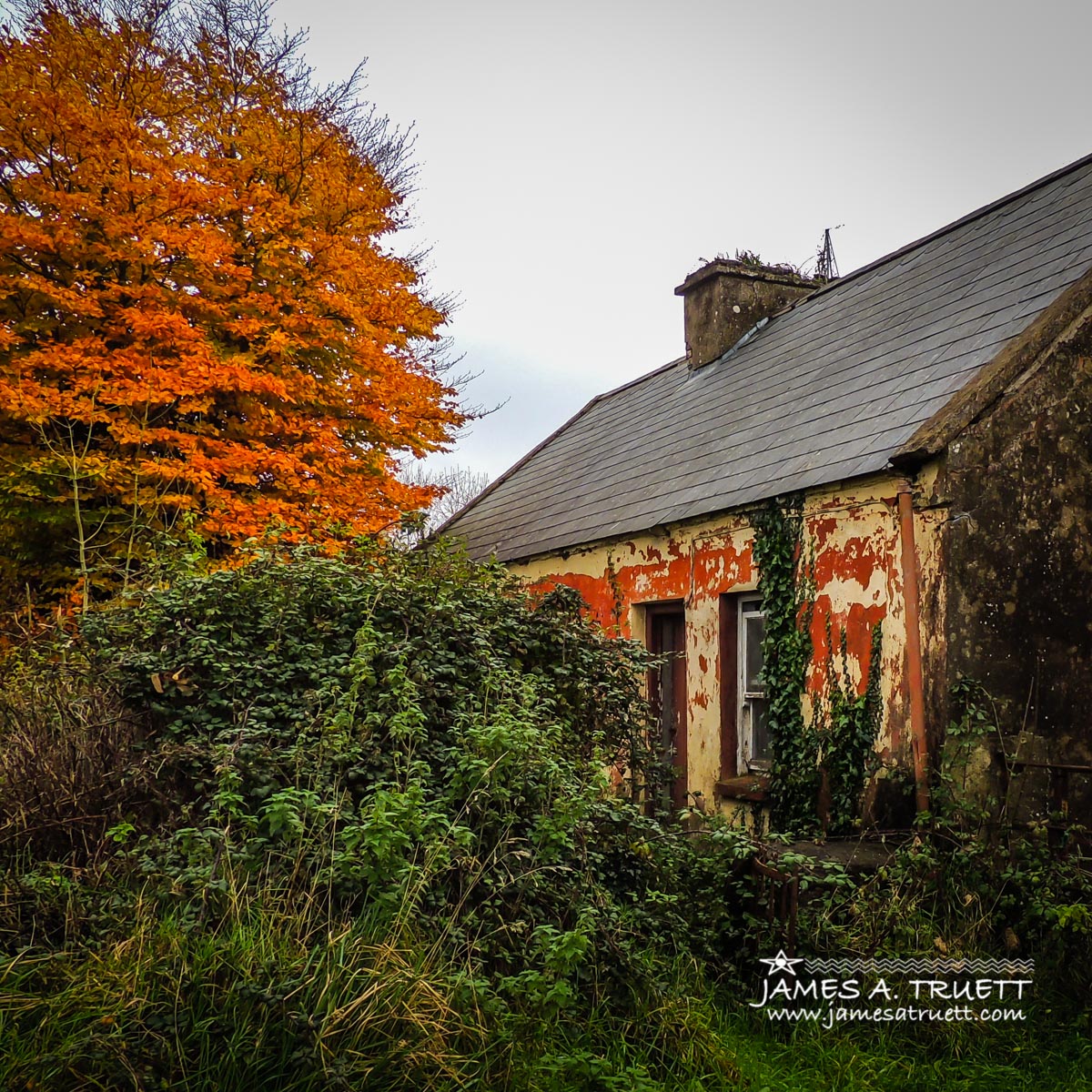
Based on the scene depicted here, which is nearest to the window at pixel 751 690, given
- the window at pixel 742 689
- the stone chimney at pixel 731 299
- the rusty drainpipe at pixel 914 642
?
the window at pixel 742 689

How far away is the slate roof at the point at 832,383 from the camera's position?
8.10 metres

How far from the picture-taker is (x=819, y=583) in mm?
8133

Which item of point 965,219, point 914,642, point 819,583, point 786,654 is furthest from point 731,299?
point 914,642

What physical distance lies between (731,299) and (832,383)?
4984 millimetres

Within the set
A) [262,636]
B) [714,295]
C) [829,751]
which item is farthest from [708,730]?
[714,295]

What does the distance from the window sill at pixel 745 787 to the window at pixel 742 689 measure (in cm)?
5

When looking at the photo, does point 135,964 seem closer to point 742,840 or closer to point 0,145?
point 742,840

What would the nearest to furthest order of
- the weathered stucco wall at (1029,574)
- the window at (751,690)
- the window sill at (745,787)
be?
the weathered stucco wall at (1029,574), the window sill at (745,787), the window at (751,690)

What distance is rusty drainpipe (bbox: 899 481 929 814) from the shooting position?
Answer: 6945 millimetres

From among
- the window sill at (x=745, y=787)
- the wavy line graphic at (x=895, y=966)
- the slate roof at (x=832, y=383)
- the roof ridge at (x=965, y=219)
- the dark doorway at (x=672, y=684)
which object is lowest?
the wavy line graphic at (x=895, y=966)

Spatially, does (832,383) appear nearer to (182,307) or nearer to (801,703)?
(801,703)

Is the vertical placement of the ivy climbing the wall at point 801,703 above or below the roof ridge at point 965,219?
below

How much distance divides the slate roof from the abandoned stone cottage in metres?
0.03

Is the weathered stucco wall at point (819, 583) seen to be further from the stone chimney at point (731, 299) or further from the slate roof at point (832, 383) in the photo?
the stone chimney at point (731, 299)
